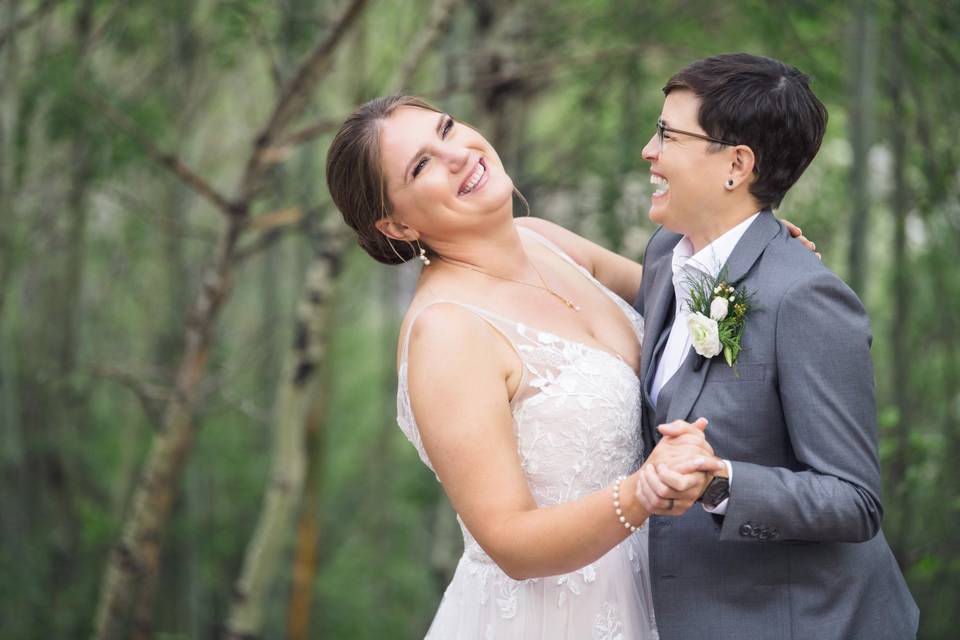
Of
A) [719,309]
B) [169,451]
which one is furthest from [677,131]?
[169,451]

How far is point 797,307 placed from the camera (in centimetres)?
192

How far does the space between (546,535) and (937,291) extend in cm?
338

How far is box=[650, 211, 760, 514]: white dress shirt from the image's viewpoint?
211 centimetres

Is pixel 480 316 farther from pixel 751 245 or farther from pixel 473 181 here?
pixel 751 245

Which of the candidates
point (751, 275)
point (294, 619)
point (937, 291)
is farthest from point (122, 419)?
point (751, 275)

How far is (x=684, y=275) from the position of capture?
2.19 m

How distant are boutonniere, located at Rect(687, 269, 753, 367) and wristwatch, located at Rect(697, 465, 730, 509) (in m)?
0.23

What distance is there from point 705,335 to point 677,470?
0.94 ft

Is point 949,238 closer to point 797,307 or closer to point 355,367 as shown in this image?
point 797,307

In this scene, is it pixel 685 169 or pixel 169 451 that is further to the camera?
pixel 169 451

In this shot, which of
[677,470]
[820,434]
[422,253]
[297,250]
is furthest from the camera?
[297,250]

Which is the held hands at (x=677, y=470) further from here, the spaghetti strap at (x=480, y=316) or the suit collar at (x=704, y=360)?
the spaghetti strap at (x=480, y=316)

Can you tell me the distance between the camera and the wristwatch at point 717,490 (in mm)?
1840

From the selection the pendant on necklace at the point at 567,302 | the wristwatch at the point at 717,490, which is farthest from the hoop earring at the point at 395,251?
the wristwatch at the point at 717,490
